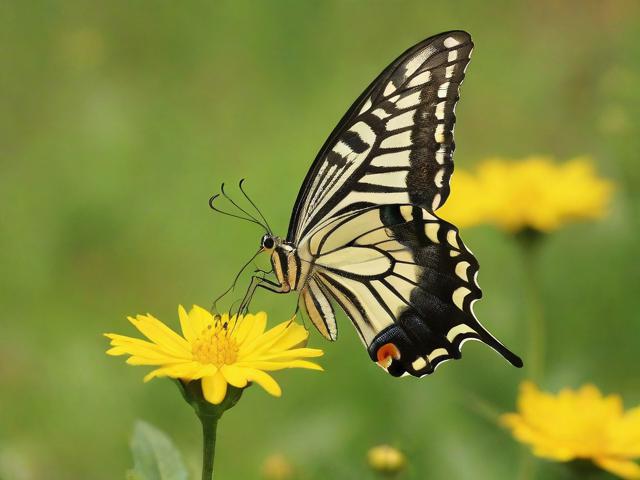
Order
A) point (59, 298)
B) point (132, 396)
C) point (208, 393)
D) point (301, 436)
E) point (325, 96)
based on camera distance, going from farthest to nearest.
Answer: point (325, 96), point (59, 298), point (132, 396), point (301, 436), point (208, 393)

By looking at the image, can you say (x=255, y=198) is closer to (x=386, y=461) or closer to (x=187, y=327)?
(x=386, y=461)

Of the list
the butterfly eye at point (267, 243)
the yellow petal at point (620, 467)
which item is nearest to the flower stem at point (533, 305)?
the yellow petal at point (620, 467)

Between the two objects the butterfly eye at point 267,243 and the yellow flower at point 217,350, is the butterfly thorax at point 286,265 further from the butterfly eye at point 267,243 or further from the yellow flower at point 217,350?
the yellow flower at point 217,350

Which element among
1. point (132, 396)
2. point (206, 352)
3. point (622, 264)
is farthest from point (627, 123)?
point (206, 352)

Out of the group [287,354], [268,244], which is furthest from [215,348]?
[268,244]

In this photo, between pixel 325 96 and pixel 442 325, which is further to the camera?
pixel 325 96

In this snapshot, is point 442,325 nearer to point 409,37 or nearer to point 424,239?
point 424,239

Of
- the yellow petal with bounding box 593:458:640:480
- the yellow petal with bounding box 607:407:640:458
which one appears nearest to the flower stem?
A: the yellow petal with bounding box 607:407:640:458
